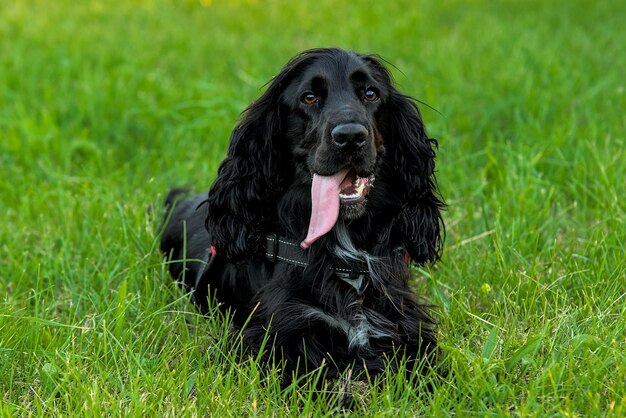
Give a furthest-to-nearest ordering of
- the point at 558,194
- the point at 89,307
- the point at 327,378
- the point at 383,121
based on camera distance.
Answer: the point at 558,194 < the point at 89,307 < the point at 383,121 < the point at 327,378

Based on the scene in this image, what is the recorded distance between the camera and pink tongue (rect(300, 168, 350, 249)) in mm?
3068

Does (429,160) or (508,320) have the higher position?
(429,160)

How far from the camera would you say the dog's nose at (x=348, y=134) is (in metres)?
2.98

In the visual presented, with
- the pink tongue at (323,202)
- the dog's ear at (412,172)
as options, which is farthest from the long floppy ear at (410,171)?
the pink tongue at (323,202)

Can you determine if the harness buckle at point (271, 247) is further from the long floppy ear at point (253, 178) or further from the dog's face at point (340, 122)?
the dog's face at point (340, 122)

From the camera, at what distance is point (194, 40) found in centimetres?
809

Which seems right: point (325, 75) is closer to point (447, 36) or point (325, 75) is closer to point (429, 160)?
point (429, 160)

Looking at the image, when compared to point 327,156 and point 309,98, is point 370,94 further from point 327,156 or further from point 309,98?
point 327,156

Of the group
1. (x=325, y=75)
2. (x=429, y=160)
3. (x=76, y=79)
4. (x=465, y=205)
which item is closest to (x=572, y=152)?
(x=465, y=205)

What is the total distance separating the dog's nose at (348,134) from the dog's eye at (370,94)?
0.27m

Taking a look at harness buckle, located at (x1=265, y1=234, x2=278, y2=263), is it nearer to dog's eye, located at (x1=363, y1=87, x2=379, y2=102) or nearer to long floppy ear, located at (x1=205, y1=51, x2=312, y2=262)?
long floppy ear, located at (x1=205, y1=51, x2=312, y2=262)

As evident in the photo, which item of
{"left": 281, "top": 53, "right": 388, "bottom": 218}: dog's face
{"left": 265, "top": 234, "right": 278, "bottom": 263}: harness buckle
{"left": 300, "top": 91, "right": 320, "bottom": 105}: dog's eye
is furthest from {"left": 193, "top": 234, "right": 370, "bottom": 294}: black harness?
{"left": 300, "top": 91, "right": 320, "bottom": 105}: dog's eye

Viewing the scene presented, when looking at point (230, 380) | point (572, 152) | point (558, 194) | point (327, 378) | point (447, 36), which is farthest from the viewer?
point (447, 36)

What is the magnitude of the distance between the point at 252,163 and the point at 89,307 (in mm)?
1017
